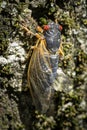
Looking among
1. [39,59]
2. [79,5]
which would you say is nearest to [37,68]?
[39,59]

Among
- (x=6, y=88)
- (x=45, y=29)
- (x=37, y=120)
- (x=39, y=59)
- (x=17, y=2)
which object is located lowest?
(x=37, y=120)

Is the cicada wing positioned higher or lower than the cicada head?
lower

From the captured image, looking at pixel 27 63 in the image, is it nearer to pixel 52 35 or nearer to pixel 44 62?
pixel 44 62

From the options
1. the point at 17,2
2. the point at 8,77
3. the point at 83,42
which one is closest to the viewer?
the point at 17,2

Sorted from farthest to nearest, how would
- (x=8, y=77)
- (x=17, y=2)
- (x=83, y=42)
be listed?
(x=83, y=42)
(x=8, y=77)
(x=17, y=2)

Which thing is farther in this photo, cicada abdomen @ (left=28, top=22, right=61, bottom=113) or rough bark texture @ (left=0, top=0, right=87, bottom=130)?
cicada abdomen @ (left=28, top=22, right=61, bottom=113)

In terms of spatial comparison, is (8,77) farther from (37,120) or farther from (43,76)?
(37,120)
